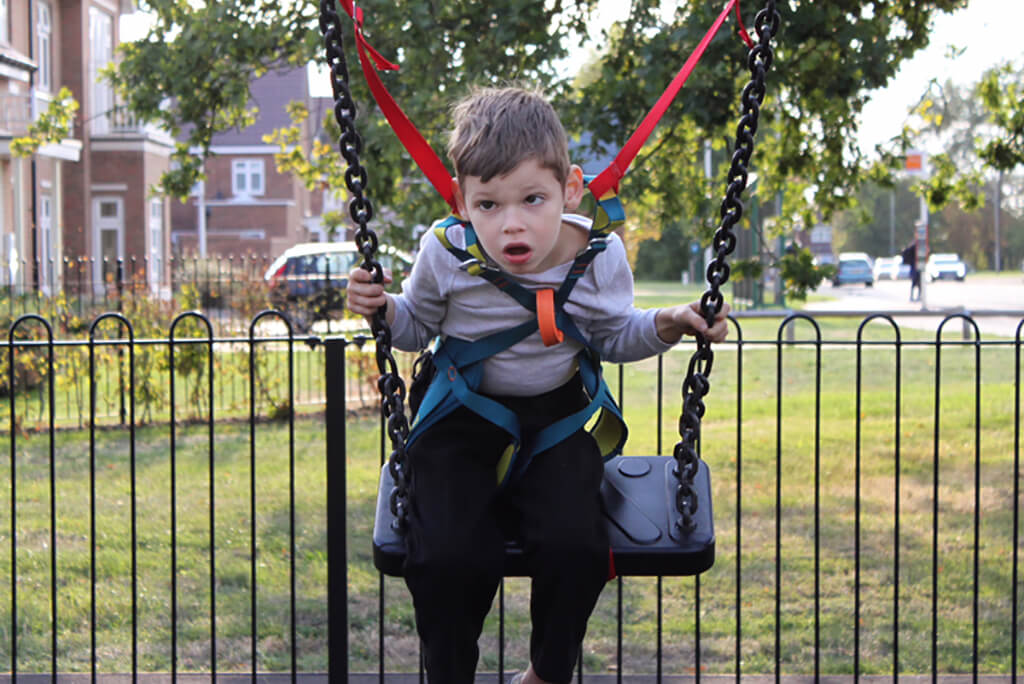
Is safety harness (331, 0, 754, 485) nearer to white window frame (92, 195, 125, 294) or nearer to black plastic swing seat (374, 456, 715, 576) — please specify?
black plastic swing seat (374, 456, 715, 576)

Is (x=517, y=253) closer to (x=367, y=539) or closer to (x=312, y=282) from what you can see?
(x=367, y=539)

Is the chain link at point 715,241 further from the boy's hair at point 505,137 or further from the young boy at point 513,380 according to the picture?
the boy's hair at point 505,137

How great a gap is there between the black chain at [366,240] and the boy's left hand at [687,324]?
60cm

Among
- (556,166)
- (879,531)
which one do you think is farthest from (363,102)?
(556,166)

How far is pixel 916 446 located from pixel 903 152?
2629 mm

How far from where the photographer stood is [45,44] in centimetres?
2570

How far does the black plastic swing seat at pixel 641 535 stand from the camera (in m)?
2.46

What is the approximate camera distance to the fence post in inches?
146

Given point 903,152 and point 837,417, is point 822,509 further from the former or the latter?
point 837,417

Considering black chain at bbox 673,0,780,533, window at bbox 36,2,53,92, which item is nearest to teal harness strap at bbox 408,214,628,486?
black chain at bbox 673,0,780,533

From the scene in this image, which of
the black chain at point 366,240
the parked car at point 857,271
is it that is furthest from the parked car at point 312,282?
the parked car at point 857,271

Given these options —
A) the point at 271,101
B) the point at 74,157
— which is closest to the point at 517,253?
the point at 74,157

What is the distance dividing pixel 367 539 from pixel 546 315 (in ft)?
14.9

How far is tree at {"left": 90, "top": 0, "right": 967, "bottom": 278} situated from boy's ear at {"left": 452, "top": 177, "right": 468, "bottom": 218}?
401 cm
